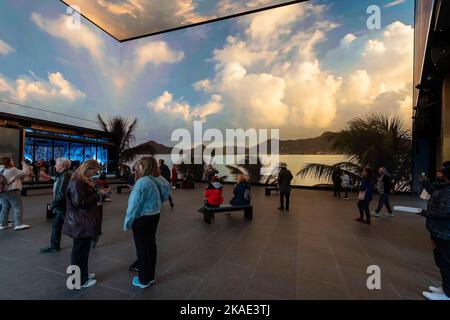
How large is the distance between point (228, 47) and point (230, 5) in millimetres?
3113

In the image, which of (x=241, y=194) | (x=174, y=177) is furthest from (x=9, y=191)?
(x=174, y=177)

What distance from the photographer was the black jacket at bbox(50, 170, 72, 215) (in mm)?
3090

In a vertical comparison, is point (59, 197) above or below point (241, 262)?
above

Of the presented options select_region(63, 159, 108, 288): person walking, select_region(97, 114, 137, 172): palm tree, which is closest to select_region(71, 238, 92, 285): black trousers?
select_region(63, 159, 108, 288): person walking

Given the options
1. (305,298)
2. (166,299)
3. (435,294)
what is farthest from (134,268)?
(435,294)

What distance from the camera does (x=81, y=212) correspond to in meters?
2.29

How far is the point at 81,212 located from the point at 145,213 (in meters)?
0.76

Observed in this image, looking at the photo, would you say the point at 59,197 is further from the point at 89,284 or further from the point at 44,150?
the point at 44,150

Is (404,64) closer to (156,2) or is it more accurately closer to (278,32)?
(278,32)

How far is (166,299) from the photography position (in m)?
2.13

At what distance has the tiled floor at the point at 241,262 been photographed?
2277 mm

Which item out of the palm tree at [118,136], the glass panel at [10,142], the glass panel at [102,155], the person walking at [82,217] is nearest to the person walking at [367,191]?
the person walking at [82,217]

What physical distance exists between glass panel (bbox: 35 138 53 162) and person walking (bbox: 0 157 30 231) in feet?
43.1

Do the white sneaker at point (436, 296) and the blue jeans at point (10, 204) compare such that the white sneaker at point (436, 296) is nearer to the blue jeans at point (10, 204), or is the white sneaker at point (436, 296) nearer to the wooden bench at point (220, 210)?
the wooden bench at point (220, 210)
